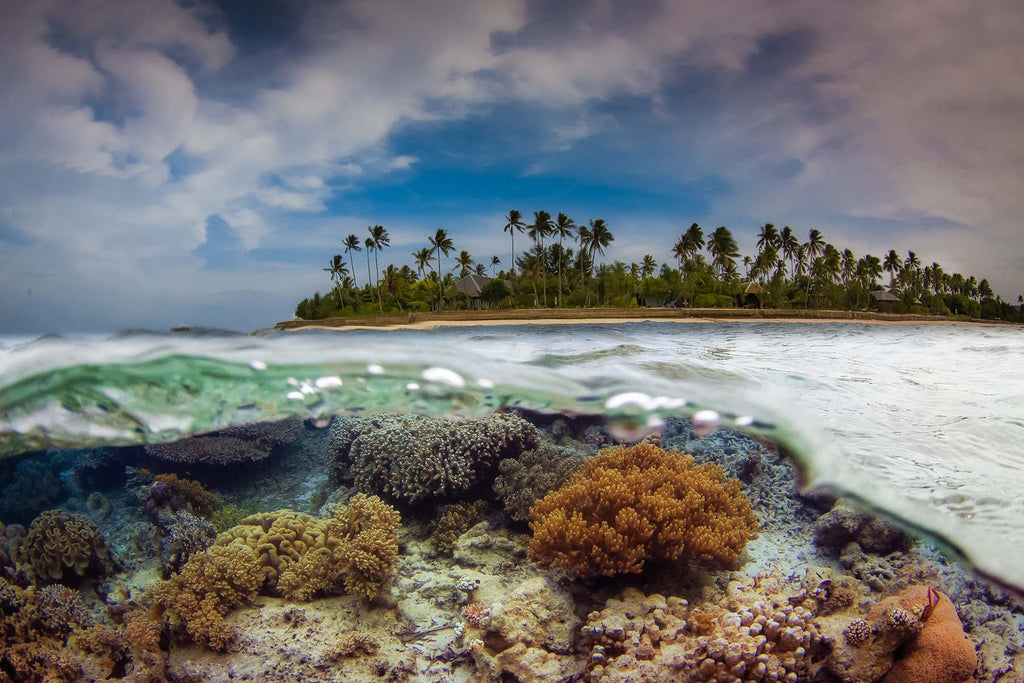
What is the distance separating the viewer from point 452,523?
15.5 feet

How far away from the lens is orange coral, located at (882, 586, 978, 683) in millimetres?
4066

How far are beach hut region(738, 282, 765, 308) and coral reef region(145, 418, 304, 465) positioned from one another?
47231 millimetres

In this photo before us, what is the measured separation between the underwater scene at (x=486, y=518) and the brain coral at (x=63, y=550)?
0.02m

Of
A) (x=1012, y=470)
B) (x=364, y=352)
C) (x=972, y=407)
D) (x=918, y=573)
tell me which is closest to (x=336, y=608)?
(x=364, y=352)

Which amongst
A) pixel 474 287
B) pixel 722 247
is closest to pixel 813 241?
pixel 722 247

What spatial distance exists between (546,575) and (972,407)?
490 centimetres

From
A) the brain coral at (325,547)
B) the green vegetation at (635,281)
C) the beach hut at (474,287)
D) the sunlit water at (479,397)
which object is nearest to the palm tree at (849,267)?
the green vegetation at (635,281)

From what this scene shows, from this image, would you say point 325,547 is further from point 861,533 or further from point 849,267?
point 849,267

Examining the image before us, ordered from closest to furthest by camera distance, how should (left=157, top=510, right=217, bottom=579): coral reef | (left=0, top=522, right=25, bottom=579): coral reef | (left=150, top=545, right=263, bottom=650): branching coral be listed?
(left=150, top=545, right=263, bottom=650): branching coral → (left=157, top=510, right=217, bottom=579): coral reef → (left=0, top=522, right=25, bottom=579): coral reef

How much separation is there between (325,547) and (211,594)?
946 mm

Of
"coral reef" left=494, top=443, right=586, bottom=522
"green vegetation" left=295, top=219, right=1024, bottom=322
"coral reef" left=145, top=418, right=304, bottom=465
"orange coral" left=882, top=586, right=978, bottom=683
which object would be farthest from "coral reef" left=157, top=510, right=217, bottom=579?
"green vegetation" left=295, top=219, right=1024, bottom=322

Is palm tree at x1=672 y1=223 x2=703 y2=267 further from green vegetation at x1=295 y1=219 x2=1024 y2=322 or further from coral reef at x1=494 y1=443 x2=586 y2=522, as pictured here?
coral reef at x1=494 y1=443 x2=586 y2=522

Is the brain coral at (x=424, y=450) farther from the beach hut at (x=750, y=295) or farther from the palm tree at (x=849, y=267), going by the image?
the beach hut at (x=750, y=295)

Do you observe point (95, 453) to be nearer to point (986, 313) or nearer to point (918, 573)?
point (918, 573)
